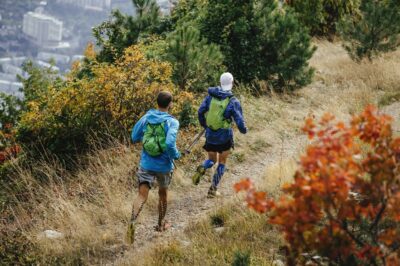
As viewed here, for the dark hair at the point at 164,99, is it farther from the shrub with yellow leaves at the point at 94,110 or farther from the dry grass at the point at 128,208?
the shrub with yellow leaves at the point at 94,110

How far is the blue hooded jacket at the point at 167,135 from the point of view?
16.5 feet

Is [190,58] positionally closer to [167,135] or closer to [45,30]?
[167,135]

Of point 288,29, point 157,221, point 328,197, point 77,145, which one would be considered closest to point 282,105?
point 288,29

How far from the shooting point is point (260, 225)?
518 cm

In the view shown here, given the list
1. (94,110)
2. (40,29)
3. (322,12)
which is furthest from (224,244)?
(40,29)

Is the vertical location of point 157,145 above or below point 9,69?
above

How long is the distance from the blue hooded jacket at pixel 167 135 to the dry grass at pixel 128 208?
868 millimetres

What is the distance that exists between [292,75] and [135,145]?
594cm

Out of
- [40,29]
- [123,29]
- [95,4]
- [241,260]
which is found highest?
[123,29]

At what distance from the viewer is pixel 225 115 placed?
20.0 ft

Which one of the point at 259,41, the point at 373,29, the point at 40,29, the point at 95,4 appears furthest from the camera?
the point at 95,4

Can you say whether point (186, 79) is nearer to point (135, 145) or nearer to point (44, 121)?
point (135, 145)

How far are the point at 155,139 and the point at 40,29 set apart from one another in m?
151

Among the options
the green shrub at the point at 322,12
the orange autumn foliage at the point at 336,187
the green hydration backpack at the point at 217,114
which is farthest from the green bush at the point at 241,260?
the green shrub at the point at 322,12
